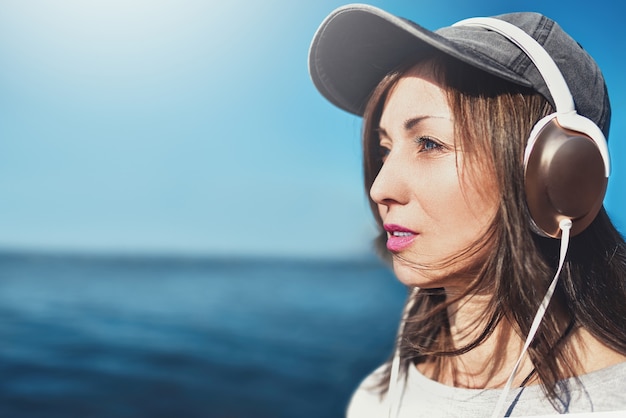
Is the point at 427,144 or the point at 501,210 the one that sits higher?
the point at 427,144

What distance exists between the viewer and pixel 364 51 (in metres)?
1.01

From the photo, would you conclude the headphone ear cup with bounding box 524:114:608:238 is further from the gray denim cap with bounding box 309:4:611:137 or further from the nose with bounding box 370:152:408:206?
the nose with bounding box 370:152:408:206

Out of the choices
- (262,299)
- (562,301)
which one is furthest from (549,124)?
(262,299)

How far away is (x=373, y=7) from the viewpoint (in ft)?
2.85

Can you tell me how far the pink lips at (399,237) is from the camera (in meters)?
0.92

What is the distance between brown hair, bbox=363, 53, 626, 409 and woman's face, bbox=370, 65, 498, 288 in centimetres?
2

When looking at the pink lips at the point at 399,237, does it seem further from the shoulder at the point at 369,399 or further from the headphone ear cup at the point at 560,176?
the shoulder at the point at 369,399

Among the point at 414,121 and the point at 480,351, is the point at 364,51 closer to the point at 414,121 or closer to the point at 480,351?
the point at 414,121

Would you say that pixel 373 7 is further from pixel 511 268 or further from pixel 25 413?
pixel 25 413

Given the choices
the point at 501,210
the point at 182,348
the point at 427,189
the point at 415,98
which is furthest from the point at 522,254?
the point at 182,348

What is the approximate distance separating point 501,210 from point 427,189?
0.39 feet

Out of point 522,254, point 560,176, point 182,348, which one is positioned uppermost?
point 560,176

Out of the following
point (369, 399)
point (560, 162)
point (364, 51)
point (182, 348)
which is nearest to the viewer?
point (560, 162)

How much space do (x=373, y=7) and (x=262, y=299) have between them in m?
8.32
